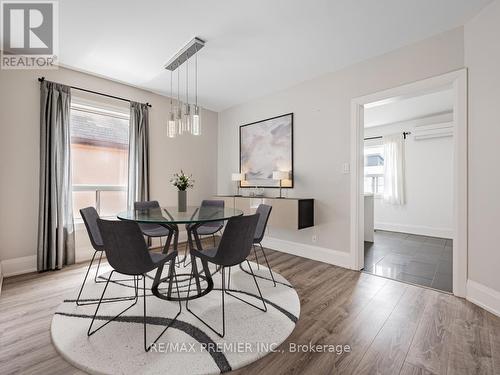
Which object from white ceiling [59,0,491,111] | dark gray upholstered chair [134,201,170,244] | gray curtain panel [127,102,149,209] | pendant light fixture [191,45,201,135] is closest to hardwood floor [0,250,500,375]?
dark gray upholstered chair [134,201,170,244]

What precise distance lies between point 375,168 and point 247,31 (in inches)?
201

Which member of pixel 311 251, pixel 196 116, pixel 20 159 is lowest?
pixel 311 251

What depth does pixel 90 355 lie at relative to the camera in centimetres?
138

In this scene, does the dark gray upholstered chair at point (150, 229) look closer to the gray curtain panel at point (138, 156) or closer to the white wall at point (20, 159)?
the gray curtain panel at point (138, 156)

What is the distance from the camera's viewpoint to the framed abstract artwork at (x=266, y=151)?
144 inches

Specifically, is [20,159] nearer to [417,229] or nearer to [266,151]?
[266,151]

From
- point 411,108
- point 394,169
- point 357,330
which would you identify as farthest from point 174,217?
point 394,169

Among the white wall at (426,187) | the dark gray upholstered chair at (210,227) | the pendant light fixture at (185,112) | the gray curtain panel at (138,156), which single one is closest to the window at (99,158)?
the gray curtain panel at (138,156)

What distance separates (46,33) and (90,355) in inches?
121

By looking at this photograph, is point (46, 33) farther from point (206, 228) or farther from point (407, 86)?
point (407, 86)

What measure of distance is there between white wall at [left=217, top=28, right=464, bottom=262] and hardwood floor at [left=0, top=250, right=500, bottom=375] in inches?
36.1

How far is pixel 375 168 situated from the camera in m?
5.98

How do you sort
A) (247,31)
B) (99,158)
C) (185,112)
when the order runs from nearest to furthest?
(247,31) → (185,112) → (99,158)

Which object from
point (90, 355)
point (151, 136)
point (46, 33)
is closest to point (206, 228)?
point (90, 355)
